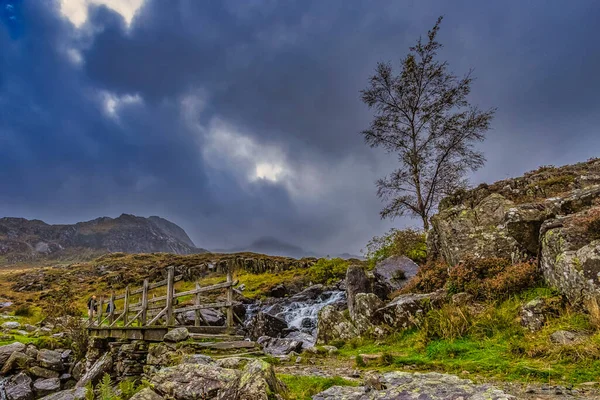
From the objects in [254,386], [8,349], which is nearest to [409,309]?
[254,386]

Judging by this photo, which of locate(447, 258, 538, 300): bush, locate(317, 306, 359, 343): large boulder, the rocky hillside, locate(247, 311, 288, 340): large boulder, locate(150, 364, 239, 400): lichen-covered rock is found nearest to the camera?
locate(150, 364, 239, 400): lichen-covered rock

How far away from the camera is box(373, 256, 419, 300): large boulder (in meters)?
16.5

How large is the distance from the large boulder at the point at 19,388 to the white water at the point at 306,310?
12.9 meters


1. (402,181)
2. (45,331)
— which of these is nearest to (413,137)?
(402,181)

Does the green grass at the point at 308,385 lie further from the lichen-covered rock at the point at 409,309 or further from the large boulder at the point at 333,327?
the large boulder at the point at 333,327

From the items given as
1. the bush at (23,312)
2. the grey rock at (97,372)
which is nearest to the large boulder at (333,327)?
the grey rock at (97,372)

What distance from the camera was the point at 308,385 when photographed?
6.02 m

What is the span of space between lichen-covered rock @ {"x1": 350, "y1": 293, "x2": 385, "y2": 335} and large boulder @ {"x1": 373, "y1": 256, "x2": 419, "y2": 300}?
10.5 ft

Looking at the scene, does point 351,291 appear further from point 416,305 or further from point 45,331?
point 45,331

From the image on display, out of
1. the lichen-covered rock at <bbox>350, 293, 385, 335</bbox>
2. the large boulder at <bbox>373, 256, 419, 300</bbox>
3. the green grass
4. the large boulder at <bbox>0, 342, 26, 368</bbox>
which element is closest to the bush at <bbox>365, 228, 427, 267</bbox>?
the large boulder at <bbox>373, 256, 419, 300</bbox>

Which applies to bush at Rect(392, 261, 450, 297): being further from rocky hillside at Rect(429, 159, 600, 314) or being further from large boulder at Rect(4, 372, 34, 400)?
large boulder at Rect(4, 372, 34, 400)

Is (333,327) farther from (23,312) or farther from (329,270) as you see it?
(23,312)

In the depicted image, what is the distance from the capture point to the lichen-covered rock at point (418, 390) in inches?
159

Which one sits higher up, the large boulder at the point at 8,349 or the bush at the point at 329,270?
the bush at the point at 329,270
